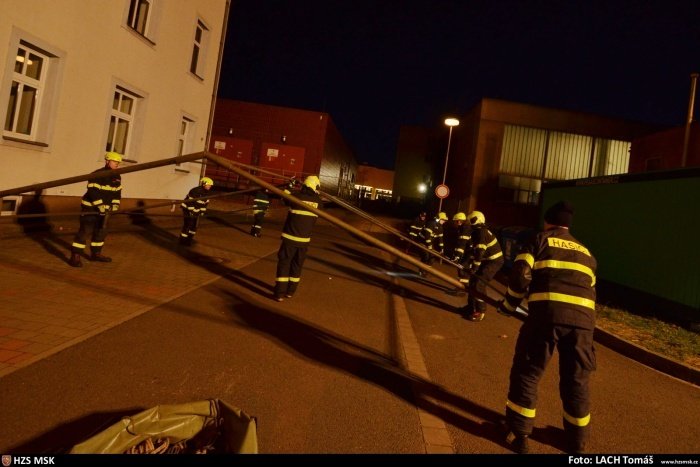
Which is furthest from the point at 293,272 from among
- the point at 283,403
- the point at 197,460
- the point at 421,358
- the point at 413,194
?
the point at 413,194

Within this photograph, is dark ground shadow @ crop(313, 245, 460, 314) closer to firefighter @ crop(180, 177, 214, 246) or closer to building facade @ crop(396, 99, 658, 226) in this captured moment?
firefighter @ crop(180, 177, 214, 246)

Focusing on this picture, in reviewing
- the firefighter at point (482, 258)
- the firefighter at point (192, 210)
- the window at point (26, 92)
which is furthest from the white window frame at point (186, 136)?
the firefighter at point (482, 258)

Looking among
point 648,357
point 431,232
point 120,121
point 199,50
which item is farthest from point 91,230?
point 199,50

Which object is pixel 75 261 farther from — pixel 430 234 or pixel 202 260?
pixel 430 234

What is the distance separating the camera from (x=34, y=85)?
891 cm

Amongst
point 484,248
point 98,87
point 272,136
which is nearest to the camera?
point 484,248

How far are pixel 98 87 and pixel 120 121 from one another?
5.10ft

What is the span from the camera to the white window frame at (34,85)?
804cm

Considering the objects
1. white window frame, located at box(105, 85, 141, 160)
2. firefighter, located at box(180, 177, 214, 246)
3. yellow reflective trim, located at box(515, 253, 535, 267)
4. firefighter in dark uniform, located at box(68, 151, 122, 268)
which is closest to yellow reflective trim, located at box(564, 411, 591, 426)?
yellow reflective trim, located at box(515, 253, 535, 267)

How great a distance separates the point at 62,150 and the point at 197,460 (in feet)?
31.6

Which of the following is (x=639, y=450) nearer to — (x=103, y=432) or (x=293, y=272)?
(x=103, y=432)

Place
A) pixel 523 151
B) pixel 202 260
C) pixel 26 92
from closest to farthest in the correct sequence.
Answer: pixel 26 92, pixel 202 260, pixel 523 151

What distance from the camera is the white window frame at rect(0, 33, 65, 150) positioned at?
8.04 m

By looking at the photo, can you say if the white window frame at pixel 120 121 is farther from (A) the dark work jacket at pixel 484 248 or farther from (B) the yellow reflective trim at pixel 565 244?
(B) the yellow reflective trim at pixel 565 244
